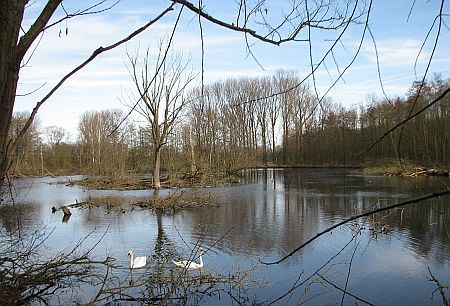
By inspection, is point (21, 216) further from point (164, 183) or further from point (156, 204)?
point (164, 183)

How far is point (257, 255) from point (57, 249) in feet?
15.1

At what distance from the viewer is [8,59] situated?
1.01 meters

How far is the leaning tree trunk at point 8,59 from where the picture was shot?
3.28 ft

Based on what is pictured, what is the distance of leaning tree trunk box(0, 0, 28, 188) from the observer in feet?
3.28

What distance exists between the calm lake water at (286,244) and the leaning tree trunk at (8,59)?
282cm

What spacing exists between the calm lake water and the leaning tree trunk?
111 inches

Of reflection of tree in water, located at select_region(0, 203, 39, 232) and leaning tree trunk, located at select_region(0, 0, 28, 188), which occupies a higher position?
leaning tree trunk, located at select_region(0, 0, 28, 188)

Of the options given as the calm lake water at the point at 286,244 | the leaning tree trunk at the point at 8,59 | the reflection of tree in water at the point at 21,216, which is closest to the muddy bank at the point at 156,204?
the calm lake water at the point at 286,244

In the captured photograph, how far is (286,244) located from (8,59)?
9.01 meters

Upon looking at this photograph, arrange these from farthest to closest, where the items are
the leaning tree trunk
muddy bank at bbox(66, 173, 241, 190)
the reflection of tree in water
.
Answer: muddy bank at bbox(66, 173, 241, 190), the reflection of tree in water, the leaning tree trunk

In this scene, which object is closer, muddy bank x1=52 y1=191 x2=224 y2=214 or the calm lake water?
the calm lake water

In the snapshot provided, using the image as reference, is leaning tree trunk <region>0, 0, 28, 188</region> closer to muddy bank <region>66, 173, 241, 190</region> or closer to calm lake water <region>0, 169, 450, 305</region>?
calm lake water <region>0, 169, 450, 305</region>

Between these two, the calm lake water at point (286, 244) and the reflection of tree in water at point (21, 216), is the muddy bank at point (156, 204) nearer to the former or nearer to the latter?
the calm lake water at point (286, 244)

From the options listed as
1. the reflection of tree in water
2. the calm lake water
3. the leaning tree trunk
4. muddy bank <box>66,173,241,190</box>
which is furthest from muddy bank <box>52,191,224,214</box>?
the leaning tree trunk
